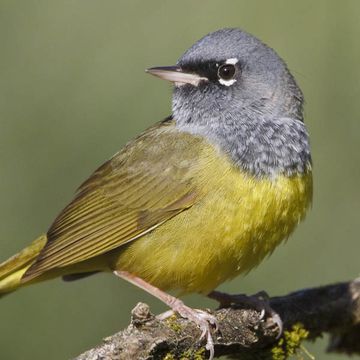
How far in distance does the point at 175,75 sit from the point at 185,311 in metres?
1.61

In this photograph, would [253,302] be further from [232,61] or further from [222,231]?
[232,61]

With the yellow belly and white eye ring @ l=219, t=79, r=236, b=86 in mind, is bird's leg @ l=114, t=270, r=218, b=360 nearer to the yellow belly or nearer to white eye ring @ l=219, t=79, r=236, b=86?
the yellow belly

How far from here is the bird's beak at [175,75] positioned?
26.2 ft

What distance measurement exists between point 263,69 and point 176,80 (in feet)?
2.00

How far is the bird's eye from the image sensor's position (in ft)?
26.4

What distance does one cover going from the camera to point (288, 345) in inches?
314

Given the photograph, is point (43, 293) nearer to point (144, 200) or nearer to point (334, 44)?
point (144, 200)

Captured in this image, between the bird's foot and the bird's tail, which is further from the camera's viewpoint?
the bird's tail

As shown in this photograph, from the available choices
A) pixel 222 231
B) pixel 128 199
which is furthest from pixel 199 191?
pixel 128 199

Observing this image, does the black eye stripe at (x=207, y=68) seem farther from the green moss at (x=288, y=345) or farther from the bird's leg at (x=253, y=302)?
the green moss at (x=288, y=345)

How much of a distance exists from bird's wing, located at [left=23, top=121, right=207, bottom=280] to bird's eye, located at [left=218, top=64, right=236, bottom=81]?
1.55ft

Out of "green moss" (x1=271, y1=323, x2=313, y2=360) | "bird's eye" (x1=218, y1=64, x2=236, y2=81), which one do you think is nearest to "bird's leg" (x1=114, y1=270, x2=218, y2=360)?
"green moss" (x1=271, y1=323, x2=313, y2=360)

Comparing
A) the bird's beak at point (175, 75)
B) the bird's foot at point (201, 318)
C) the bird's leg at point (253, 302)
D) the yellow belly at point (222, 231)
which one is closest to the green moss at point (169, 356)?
the bird's foot at point (201, 318)

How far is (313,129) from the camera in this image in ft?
30.1
